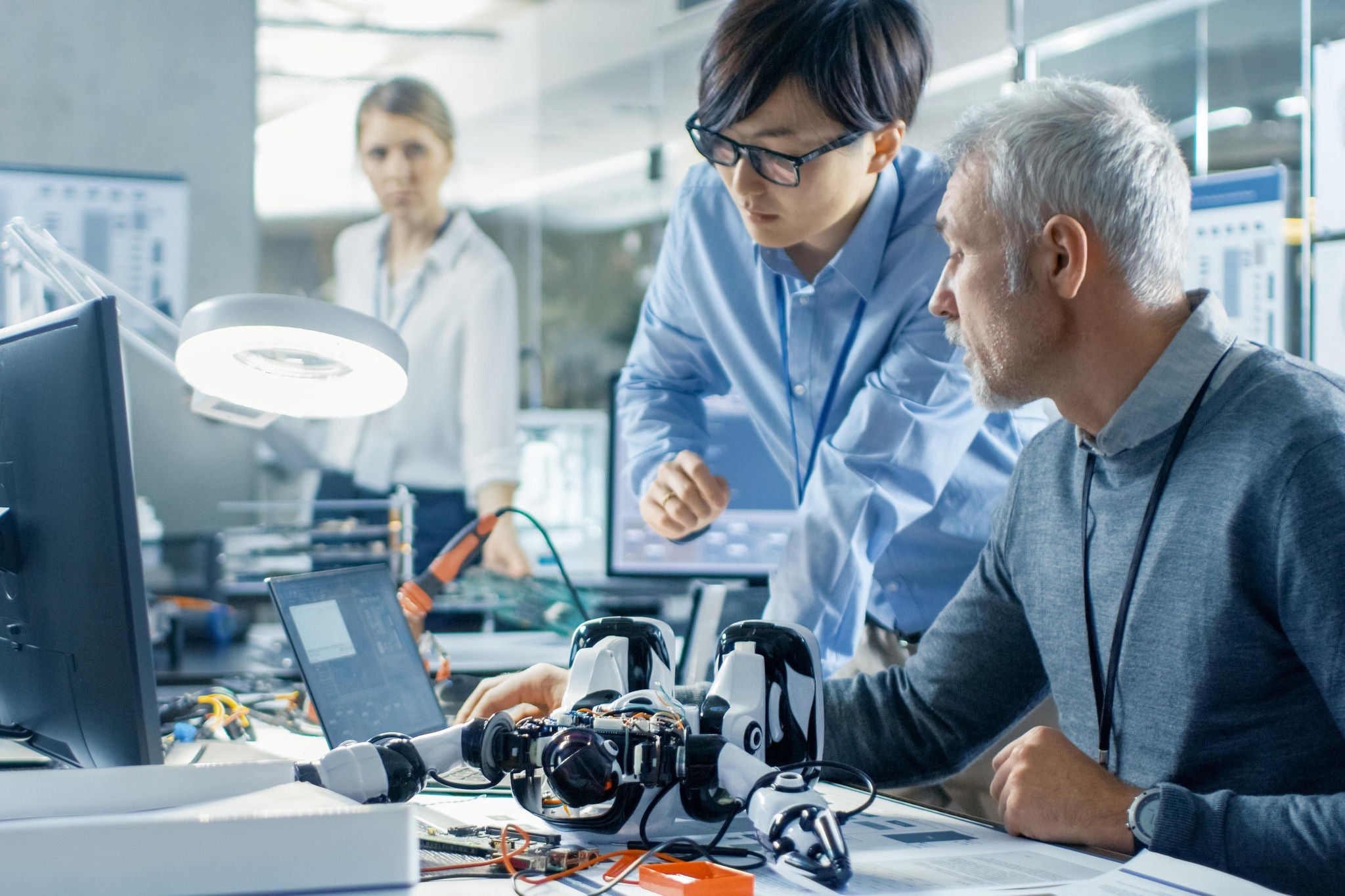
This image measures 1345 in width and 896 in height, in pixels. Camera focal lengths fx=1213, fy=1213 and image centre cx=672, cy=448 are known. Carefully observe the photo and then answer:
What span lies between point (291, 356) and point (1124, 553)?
87 cm

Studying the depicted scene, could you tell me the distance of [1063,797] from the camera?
1029 mm

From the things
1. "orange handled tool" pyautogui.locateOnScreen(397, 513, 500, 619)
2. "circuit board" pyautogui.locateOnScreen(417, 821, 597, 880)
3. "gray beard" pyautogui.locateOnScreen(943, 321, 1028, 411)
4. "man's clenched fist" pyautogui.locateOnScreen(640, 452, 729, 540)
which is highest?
"gray beard" pyautogui.locateOnScreen(943, 321, 1028, 411)

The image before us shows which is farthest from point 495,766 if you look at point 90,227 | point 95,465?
point 90,227

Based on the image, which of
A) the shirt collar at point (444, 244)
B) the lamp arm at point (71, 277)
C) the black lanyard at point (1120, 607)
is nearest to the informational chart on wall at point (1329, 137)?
the black lanyard at point (1120, 607)

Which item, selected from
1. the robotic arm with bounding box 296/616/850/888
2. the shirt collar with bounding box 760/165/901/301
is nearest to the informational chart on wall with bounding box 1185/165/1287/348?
the shirt collar with bounding box 760/165/901/301

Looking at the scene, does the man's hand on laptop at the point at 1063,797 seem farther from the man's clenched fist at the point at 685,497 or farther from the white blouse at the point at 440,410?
the white blouse at the point at 440,410

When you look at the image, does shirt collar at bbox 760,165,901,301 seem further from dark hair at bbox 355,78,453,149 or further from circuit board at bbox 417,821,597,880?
dark hair at bbox 355,78,453,149

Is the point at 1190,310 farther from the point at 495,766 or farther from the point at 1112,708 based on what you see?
the point at 495,766

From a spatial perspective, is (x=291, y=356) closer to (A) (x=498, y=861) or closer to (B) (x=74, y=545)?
(B) (x=74, y=545)

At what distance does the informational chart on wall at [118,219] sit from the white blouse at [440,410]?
66 cm

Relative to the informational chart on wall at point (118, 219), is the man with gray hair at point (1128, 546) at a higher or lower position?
lower

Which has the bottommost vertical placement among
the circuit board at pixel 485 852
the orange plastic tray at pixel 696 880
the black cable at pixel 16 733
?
the circuit board at pixel 485 852

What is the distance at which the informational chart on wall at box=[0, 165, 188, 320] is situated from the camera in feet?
12.5

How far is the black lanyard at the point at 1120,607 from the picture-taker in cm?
112
